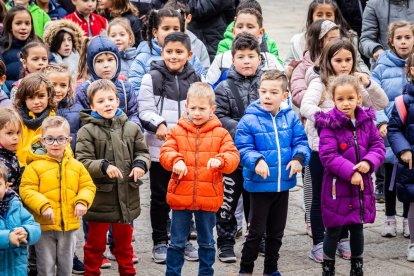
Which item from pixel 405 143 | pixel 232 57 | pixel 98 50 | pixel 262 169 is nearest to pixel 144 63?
pixel 98 50

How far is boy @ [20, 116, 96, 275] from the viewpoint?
6.72 meters

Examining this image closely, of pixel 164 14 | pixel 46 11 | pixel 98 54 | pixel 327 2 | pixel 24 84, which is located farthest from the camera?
pixel 46 11

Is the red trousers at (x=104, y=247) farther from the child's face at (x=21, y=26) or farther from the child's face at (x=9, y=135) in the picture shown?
the child's face at (x=21, y=26)

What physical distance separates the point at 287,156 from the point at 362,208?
72cm

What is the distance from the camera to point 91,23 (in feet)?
36.2

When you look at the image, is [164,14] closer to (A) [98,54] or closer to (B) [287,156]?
(A) [98,54]

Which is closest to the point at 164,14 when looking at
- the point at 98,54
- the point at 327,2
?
the point at 98,54

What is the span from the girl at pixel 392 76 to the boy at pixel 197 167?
7.40 feet

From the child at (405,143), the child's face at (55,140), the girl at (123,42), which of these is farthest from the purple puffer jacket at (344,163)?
the girl at (123,42)

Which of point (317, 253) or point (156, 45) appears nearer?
point (317, 253)

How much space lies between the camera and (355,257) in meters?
7.47

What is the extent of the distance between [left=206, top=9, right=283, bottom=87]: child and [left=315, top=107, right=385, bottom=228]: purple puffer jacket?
126 centimetres

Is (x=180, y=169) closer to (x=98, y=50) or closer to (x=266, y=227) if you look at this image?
(x=266, y=227)

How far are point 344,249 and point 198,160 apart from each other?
6.08 ft
